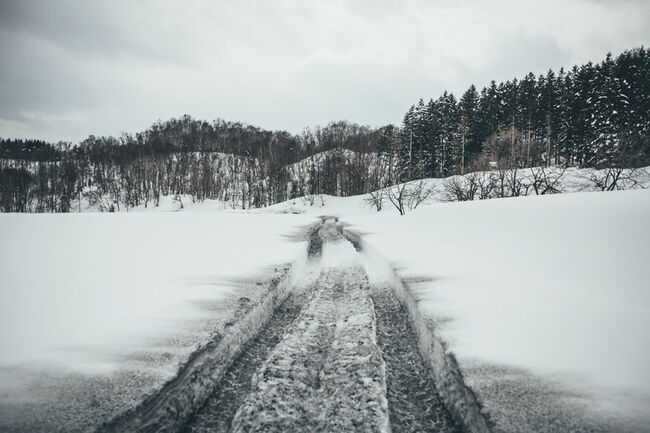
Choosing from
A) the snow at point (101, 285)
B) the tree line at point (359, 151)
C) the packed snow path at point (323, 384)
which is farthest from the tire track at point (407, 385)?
the tree line at point (359, 151)

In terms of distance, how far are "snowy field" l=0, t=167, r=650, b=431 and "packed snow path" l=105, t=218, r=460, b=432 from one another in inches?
20.7

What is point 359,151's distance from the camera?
58.4 metres

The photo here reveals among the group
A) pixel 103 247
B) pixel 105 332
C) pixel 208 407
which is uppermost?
pixel 103 247

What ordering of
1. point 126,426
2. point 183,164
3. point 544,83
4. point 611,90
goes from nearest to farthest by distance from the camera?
point 126,426 < point 611,90 < point 544,83 < point 183,164

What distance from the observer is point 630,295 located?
12.2 feet

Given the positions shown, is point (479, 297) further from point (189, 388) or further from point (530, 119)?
point (530, 119)

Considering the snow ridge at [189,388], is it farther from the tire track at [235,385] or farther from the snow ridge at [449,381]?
the snow ridge at [449,381]

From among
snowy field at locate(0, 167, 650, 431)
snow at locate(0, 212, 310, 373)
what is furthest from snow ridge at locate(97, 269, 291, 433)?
snow at locate(0, 212, 310, 373)

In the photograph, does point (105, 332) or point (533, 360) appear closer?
point (533, 360)

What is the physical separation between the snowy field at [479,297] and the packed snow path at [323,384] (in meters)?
0.52

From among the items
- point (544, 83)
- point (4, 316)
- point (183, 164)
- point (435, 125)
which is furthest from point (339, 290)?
point (183, 164)

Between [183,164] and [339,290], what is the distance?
64365 mm

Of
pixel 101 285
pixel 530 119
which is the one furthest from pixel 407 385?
pixel 530 119

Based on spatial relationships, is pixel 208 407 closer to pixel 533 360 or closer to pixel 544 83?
pixel 533 360
